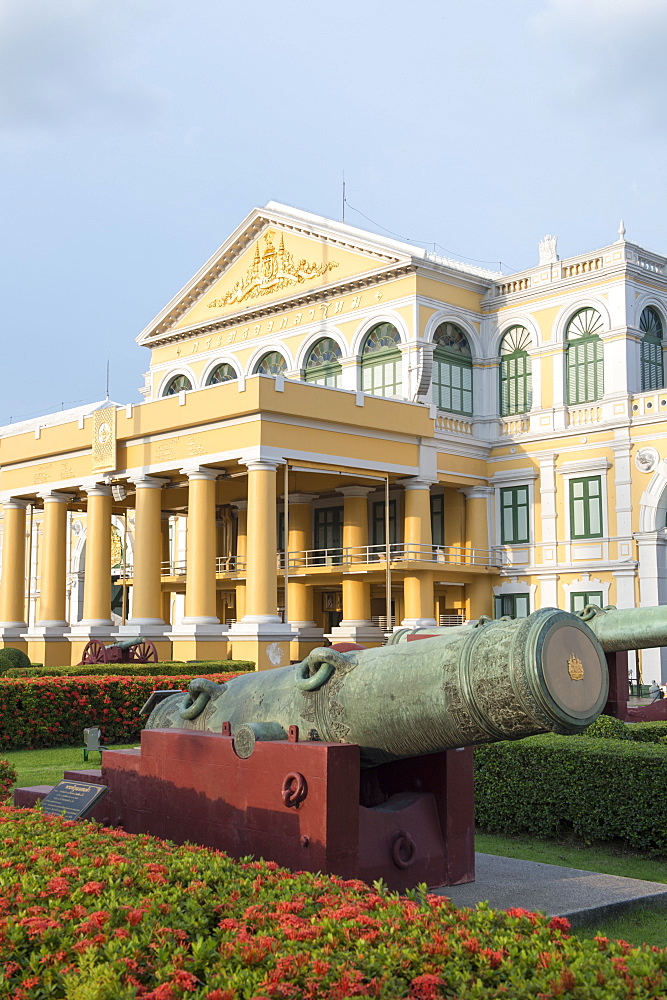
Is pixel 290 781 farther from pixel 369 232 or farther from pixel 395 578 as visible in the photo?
pixel 369 232

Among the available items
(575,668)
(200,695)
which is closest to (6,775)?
(200,695)

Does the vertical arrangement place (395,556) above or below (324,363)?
below

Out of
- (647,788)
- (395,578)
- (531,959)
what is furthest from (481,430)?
(531,959)

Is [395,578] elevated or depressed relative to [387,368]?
depressed

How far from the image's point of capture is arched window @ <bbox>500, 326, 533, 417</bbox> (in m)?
34.1

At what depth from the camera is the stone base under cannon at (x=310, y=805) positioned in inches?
233

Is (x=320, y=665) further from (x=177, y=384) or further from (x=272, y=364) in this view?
(x=177, y=384)

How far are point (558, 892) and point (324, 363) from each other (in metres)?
30.6

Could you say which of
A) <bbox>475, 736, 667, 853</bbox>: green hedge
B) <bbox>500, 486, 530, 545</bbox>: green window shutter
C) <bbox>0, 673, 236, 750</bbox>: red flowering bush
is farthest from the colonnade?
<bbox>475, 736, 667, 853</bbox>: green hedge

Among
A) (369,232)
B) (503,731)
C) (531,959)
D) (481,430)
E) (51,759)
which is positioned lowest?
(51,759)

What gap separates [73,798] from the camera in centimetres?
Answer: 760

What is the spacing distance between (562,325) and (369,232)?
22.9 feet

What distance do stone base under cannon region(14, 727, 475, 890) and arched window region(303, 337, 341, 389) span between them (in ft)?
95.7

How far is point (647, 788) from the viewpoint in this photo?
906cm
